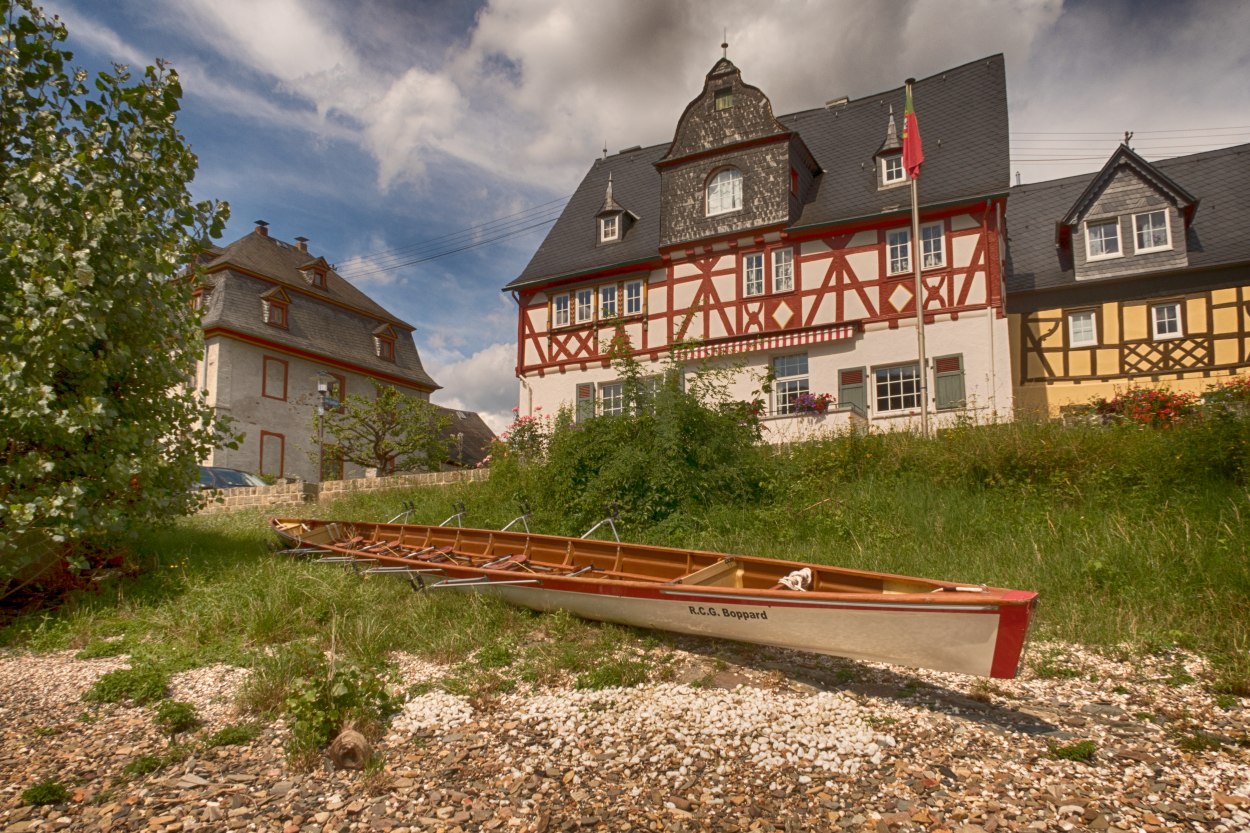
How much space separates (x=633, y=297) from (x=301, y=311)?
14.3 metres

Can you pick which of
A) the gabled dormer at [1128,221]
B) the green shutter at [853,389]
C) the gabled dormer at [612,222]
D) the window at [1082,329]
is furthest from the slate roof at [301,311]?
the gabled dormer at [1128,221]

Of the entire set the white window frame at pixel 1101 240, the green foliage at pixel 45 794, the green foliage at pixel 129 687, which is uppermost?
the white window frame at pixel 1101 240

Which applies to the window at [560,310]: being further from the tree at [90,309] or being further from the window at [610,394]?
the tree at [90,309]

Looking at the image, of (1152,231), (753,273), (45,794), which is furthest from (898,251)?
(45,794)

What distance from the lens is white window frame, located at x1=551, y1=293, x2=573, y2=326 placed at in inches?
859

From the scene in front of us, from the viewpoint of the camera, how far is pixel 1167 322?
18.5 metres

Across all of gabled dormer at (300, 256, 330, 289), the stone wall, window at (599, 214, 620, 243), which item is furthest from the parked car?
gabled dormer at (300, 256, 330, 289)

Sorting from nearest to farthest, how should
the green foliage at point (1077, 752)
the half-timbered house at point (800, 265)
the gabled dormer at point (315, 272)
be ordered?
the green foliage at point (1077, 752), the half-timbered house at point (800, 265), the gabled dormer at point (315, 272)

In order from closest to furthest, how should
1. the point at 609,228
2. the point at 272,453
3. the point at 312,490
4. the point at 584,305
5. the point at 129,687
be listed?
the point at 129,687 → the point at 312,490 → the point at 584,305 → the point at 609,228 → the point at 272,453

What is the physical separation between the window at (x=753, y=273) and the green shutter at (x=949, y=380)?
4.47m

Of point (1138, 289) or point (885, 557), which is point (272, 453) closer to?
point (885, 557)

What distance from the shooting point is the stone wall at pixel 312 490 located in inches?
666

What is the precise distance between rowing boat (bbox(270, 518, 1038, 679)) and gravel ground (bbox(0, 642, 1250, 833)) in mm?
473

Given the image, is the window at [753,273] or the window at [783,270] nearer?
the window at [783,270]
